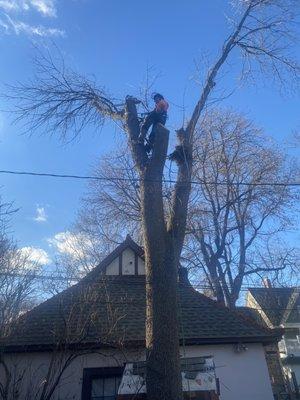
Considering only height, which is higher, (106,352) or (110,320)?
(110,320)

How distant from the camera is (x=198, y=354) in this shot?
9.80 metres

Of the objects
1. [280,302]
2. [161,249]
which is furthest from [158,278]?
[280,302]

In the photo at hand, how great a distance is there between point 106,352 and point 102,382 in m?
0.73

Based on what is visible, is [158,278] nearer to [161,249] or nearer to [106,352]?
[161,249]

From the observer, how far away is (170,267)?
6133 mm

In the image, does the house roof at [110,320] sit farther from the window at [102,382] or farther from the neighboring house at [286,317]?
the neighboring house at [286,317]

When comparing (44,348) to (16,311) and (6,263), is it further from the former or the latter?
(6,263)

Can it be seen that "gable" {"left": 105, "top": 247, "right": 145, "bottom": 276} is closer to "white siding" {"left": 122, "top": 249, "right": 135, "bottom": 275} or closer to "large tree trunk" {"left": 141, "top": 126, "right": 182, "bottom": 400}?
→ "white siding" {"left": 122, "top": 249, "right": 135, "bottom": 275}

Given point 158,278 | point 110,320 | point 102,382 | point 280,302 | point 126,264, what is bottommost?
point 102,382

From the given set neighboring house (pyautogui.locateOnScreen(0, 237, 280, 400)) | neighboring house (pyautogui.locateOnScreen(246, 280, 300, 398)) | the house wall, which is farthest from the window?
neighboring house (pyautogui.locateOnScreen(246, 280, 300, 398))

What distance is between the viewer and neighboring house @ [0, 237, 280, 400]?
827cm

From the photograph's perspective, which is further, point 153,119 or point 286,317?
point 286,317

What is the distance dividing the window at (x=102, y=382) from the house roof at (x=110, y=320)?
2.47ft

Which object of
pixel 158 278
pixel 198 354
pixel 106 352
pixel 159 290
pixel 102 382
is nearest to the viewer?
pixel 159 290
